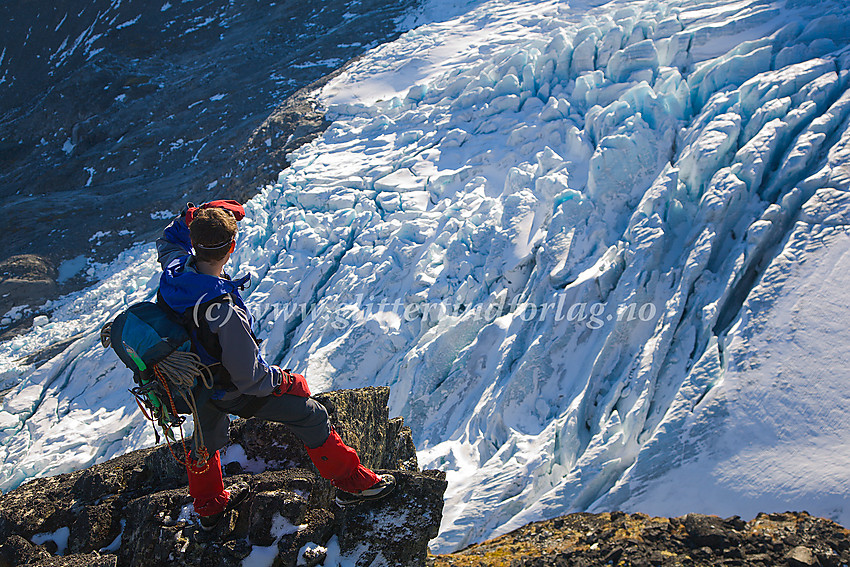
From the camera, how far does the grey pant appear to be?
2.45m

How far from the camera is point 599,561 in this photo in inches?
114

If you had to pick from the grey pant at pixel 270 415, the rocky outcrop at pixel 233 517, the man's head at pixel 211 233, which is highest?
the man's head at pixel 211 233

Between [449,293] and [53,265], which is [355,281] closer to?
[449,293]

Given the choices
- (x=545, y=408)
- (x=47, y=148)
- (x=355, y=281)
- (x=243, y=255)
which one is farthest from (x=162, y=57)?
(x=545, y=408)

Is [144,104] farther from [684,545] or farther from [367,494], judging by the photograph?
[684,545]

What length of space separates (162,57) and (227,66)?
3.15 meters

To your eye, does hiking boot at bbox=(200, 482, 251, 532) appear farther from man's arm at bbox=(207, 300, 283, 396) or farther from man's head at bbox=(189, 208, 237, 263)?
man's head at bbox=(189, 208, 237, 263)

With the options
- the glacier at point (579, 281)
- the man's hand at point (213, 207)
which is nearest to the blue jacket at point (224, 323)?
the man's hand at point (213, 207)

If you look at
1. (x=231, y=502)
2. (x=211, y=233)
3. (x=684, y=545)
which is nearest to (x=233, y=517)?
(x=231, y=502)

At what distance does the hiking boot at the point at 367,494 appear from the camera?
263cm

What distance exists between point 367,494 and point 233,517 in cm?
62

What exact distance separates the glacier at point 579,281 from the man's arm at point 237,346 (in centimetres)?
275

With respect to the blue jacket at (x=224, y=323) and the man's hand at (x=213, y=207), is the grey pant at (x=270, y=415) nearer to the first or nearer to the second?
the blue jacket at (x=224, y=323)

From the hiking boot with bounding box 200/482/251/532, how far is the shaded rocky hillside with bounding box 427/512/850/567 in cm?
103
